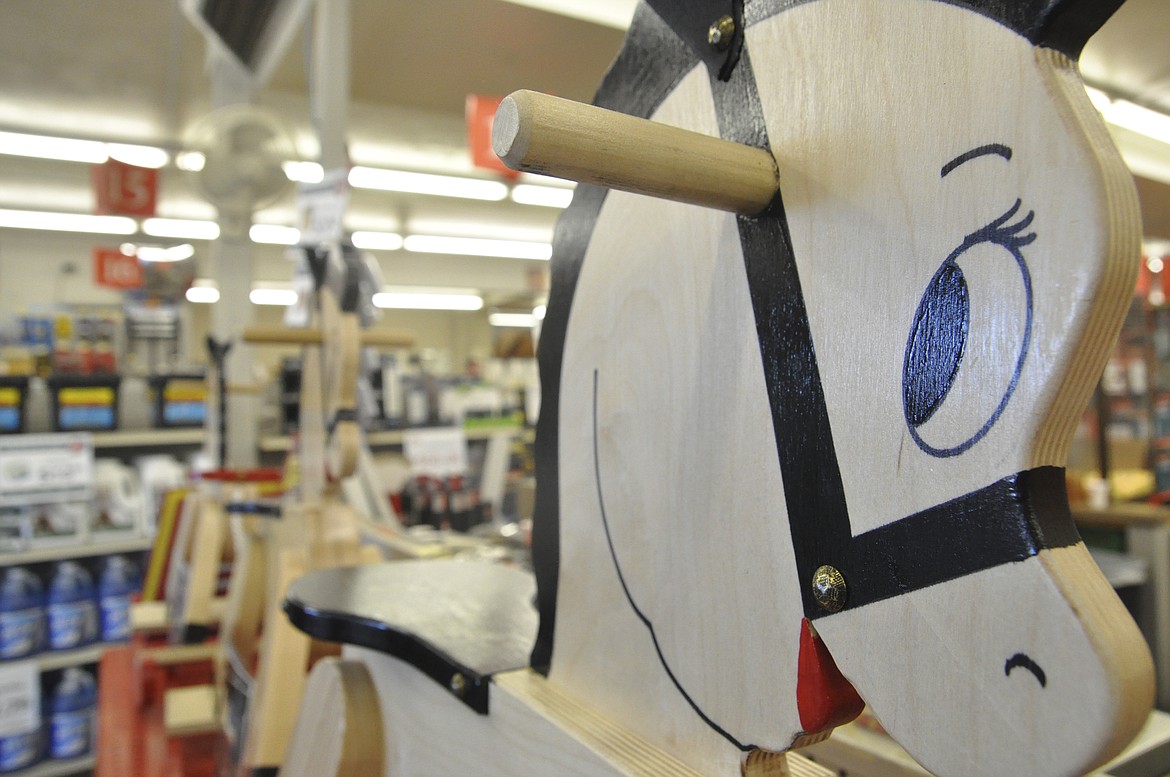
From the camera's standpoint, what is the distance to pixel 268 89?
17.6ft

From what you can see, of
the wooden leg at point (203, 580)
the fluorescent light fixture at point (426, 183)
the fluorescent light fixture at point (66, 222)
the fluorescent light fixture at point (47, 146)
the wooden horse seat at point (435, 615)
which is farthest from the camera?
the fluorescent light fixture at point (66, 222)

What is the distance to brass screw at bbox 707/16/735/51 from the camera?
399mm

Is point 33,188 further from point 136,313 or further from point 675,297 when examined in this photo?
point 675,297

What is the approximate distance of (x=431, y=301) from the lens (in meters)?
12.6

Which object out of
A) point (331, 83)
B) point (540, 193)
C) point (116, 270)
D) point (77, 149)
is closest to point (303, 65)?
point (77, 149)

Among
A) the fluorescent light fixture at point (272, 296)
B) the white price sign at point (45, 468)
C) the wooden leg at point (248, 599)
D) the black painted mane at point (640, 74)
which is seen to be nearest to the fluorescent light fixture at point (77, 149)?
the white price sign at point (45, 468)

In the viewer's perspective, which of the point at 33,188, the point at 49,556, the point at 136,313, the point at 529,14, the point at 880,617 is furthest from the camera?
the point at 33,188

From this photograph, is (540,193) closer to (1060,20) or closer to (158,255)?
(158,255)

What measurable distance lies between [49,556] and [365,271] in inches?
76.7

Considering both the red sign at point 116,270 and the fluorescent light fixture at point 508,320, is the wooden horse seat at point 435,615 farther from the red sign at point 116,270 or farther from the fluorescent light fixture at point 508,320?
the fluorescent light fixture at point 508,320

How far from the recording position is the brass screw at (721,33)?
399 millimetres

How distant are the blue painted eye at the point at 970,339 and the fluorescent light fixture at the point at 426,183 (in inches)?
230

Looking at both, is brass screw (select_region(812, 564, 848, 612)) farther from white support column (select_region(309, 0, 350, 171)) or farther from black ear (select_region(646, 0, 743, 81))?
white support column (select_region(309, 0, 350, 171))

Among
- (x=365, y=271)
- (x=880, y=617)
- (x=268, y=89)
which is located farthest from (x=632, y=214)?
(x=268, y=89)
